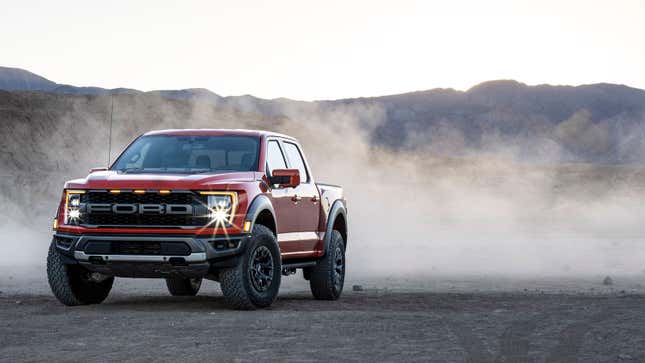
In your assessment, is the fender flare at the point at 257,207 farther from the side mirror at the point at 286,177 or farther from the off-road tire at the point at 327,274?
the off-road tire at the point at 327,274

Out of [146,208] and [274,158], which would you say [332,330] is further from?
[274,158]

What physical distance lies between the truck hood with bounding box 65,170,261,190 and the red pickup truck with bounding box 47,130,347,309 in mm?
11

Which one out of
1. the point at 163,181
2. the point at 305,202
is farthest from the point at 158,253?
the point at 305,202

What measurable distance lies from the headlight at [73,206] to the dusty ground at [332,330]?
1.01 m

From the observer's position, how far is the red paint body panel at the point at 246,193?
12.1 metres

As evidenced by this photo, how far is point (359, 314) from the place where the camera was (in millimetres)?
12078

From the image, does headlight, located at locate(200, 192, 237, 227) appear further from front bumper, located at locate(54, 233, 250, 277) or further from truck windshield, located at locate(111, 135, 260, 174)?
truck windshield, located at locate(111, 135, 260, 174)

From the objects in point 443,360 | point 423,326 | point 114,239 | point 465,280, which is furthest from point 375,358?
point 465,280

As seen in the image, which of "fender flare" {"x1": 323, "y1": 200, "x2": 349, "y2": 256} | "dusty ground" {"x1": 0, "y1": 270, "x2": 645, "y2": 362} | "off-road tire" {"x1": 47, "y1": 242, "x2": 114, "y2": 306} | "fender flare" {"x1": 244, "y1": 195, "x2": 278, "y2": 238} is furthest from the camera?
"fender flare" {"x1": 323, "y1": 200, "x2": 349, "y2": 256}

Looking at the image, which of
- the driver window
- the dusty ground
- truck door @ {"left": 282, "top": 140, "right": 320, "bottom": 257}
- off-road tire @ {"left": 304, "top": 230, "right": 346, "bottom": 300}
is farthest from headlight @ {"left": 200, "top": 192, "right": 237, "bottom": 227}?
off-road tire @ {"left": 304, "top": 230, "right": 346, "bottom": 300}

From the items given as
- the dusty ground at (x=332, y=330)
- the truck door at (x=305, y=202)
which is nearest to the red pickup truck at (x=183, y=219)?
the truck door at (x=305, y=202)

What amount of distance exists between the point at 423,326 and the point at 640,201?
59157mm

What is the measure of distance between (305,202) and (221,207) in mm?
2307

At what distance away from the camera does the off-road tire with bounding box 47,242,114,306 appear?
1278 centimetres
